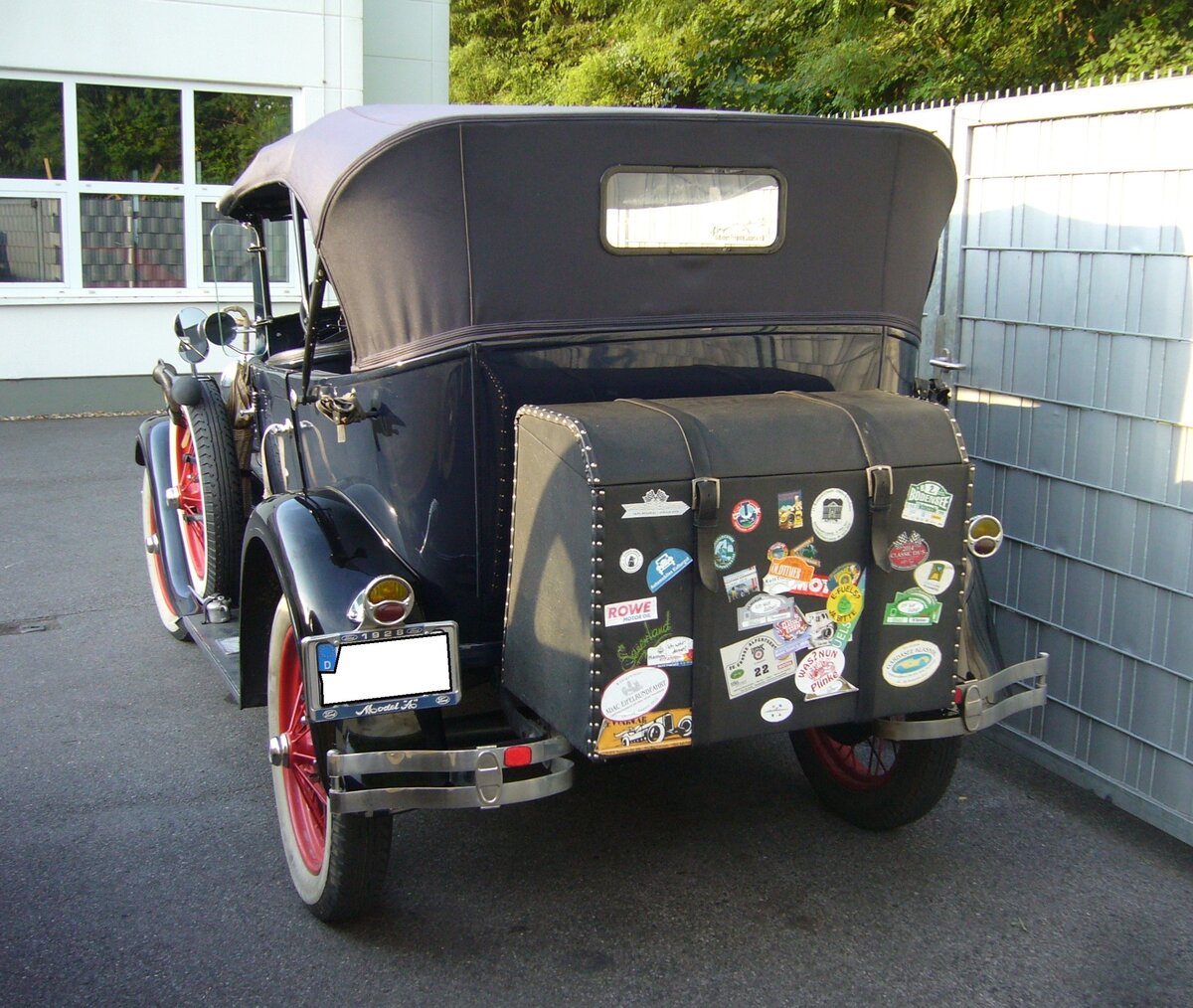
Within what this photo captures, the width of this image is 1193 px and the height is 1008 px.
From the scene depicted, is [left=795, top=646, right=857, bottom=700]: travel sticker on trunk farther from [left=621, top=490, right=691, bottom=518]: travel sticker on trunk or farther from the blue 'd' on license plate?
the blue 'd' on license plate

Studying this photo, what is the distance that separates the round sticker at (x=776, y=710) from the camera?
2996mm

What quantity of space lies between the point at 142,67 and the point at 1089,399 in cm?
979

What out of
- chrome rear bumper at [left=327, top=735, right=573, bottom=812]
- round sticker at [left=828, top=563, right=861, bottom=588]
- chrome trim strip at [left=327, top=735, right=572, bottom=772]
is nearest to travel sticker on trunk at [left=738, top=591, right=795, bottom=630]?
round sticker at [left=828, top=563, right=861, bottom=588]

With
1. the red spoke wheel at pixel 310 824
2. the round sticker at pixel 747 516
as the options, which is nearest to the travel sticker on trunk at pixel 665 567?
the round sticker at pixel 747 516

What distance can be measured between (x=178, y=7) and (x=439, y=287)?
9679 millimetres

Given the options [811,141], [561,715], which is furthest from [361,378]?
[811,141]

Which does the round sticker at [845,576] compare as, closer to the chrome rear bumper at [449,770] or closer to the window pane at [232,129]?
the chrome rear bumper at [449,770]

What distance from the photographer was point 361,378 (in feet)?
11.2

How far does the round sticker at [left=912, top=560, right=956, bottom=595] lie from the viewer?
10.1 ft

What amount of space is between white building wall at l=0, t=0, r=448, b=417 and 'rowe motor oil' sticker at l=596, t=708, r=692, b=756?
9775 mm

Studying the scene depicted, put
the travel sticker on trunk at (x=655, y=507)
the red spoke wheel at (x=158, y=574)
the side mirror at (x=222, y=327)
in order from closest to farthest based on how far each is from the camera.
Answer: the travel sticker on trunk at (x=655, y=507) → the side mirror at (x=222, y=327) → the red spoke wheel at (x=158, y=574)

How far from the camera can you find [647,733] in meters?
2.90

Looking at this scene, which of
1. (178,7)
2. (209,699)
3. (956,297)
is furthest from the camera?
(178,7)

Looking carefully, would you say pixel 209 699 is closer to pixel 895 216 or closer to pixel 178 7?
pixel 895 216
